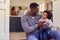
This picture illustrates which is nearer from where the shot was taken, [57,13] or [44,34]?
[44,34]

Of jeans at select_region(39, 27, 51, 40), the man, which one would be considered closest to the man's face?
the man

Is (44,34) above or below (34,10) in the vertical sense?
below

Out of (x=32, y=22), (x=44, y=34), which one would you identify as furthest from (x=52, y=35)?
(x=32, y=22)

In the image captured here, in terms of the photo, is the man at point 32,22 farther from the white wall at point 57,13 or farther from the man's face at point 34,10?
the white wall at point 57,13

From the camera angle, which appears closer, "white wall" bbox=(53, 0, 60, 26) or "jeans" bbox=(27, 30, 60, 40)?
"jeans" bbox=(27, 30, 60, 40)

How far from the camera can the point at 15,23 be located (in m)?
6.70

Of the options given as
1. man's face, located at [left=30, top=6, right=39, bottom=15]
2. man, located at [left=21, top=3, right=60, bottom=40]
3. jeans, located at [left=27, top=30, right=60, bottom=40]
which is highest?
man's face, located at [left=30, top=6, right=39, bottom=15]

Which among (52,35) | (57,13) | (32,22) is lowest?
(52,35)

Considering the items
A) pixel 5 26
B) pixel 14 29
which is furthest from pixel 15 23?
pixel 5 26

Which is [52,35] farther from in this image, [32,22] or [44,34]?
[32,22]

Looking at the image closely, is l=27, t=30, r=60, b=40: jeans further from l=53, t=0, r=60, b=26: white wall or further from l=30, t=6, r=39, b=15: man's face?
l=30, t=6, r=39, b=15: man's face

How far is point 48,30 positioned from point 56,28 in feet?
0.43

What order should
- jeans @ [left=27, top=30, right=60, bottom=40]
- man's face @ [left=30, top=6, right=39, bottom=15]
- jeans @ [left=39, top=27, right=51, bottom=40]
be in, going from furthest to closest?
man's face @ [left=30, top=6, right=39, bottom=15]
jeans @ [left=39, top=27, right=51, bottom=40]
jeans @ [left=27, top=30, right=60, bottom=40]

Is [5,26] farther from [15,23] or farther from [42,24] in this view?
[15,23]
